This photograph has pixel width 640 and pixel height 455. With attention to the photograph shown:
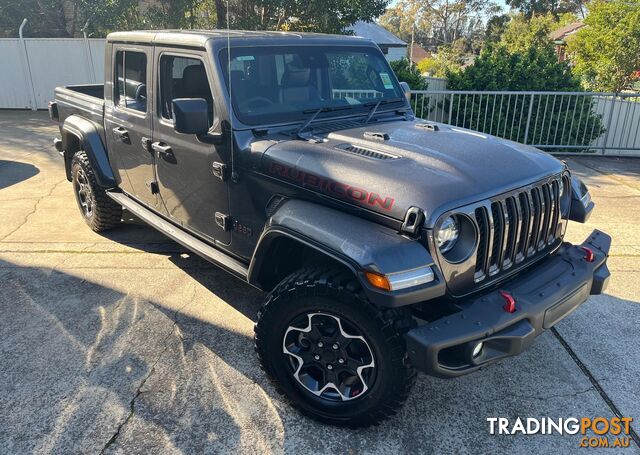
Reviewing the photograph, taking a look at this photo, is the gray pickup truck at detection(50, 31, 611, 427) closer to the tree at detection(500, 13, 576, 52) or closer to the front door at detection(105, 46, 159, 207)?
the front door at detection(105, 46, 159, 207)

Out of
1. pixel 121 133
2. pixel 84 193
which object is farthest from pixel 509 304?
pixel 84 193

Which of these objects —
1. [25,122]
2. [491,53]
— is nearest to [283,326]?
[491,53]

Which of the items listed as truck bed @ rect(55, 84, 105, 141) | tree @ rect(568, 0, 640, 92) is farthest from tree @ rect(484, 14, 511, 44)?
truck bed @ rect(55, 84, 105, 141)

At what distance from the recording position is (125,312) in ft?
12.9

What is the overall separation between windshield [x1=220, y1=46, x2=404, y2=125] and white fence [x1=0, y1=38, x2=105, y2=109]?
38.6 feet

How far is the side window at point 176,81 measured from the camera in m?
3.60

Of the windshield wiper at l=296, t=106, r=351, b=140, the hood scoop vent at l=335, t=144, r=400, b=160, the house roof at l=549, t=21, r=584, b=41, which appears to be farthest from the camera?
the house roof at l=549, t=21, r=584, b=41

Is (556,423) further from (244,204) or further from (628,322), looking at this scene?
(244,204)

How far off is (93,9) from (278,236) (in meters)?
13.1

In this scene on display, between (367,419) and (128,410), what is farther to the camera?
(128,410)

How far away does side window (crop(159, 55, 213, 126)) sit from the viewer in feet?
11.8

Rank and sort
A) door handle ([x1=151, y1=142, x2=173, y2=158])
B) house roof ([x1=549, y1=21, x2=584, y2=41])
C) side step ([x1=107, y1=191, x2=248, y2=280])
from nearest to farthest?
side step ([x1=107, y1=191, x2=248, y2=280]) → door handle ([x1=151, y1=142, x2=173, y2=158]) → house roof ([x1=549, y1=21, x2=584, y2=41])

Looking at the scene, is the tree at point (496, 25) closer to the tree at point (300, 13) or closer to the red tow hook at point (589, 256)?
the tree at point (300, 13)

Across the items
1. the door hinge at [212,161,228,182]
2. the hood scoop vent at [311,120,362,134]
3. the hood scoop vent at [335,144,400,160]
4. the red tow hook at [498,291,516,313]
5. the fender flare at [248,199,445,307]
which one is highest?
the hood scoop vent at [311,120,362,134]
